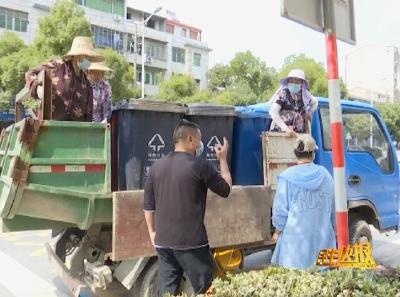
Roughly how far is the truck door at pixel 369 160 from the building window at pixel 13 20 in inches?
1310

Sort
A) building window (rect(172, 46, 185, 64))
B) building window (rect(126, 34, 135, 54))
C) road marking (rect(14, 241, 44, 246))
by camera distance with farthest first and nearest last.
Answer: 1. building window (rect(172, 46, 185, 64))
2. building window (rect(126, 34, 135, 54))
3. road marking (rect(14, 241, 44, 246))

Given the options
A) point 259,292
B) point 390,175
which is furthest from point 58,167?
point 390,175

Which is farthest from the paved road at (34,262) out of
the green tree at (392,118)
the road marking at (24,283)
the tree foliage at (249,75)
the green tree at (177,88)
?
the green tree at (392,118)

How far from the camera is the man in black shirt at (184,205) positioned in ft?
10.7

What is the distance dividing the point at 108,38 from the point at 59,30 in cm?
2021

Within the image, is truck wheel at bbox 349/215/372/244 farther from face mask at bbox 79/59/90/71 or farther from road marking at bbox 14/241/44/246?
road marking at bbox 14/241/44/246

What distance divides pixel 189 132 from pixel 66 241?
7.46 feet

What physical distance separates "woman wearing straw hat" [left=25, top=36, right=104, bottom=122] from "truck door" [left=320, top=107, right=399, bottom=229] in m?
2.47

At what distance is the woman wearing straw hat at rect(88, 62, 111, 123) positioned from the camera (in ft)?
14.6

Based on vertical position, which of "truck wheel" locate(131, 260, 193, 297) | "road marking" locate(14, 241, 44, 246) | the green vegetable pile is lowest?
"road marking" locate(14, 241, 44, 246)

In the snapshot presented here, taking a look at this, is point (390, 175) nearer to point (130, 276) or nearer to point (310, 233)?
point (310, 233)

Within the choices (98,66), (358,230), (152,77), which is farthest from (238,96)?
(98,66)

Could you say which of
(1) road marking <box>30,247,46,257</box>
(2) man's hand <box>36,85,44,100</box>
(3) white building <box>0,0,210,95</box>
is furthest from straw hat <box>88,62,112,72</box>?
(3) white building <box>0,0,210,95</box>

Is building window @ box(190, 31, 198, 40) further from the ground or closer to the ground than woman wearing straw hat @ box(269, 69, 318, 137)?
further from the ground
